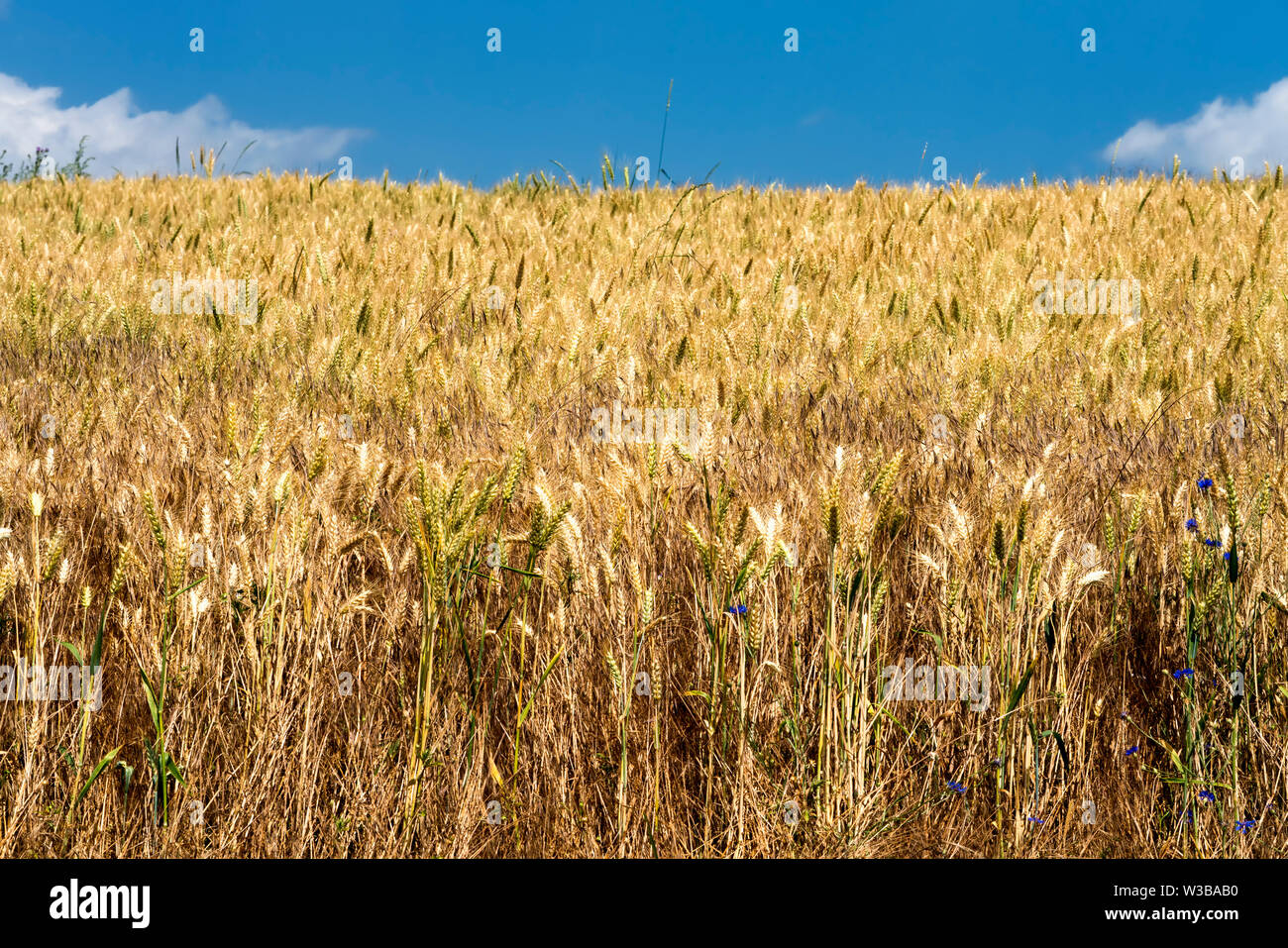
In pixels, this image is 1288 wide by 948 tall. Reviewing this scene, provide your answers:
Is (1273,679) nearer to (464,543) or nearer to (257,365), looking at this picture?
(464,543)

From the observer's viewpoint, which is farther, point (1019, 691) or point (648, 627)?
point (648, 627)

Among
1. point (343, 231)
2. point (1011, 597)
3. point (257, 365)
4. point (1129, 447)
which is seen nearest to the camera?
point (1011, 597)

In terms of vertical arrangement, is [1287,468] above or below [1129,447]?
below

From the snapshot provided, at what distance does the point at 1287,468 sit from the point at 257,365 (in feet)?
10.7

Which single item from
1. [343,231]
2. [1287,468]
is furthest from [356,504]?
[343,231]

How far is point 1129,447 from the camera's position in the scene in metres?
2.76

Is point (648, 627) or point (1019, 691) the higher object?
point (648, 627)
